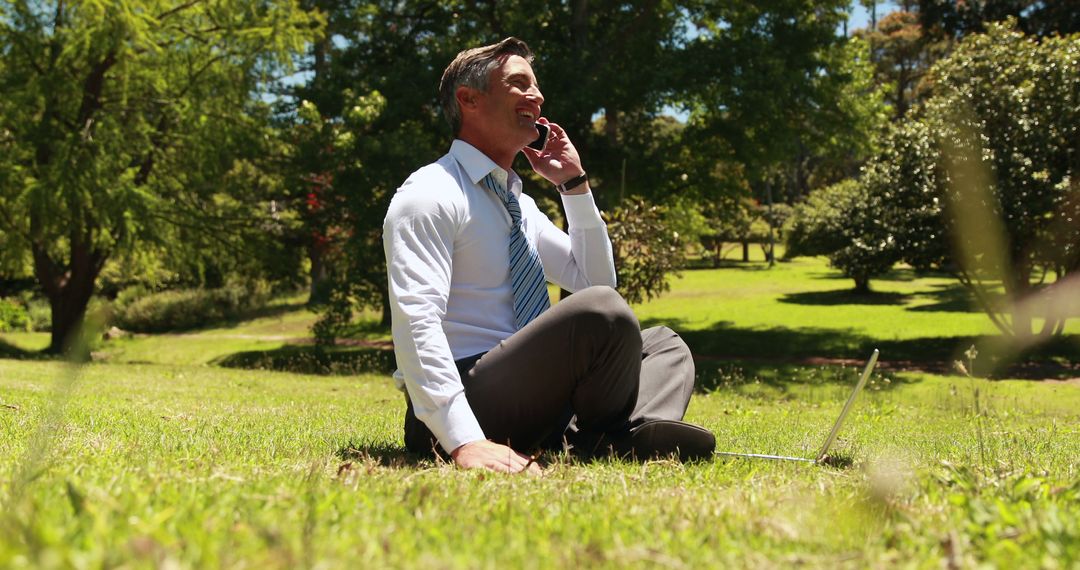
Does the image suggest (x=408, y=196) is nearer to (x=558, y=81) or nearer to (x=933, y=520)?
(x=933, y=520)

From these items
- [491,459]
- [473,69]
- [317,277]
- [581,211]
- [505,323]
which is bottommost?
[317,277]

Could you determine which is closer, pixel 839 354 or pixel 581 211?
pixel 581 211

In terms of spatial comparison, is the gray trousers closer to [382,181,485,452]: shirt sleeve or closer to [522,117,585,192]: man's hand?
[382,181,485,452]: shirt sleeve

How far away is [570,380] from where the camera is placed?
3301 millimetres

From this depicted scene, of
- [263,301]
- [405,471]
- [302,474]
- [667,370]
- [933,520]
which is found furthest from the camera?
[263,301]

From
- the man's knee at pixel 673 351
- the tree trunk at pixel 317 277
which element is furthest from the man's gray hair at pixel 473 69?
the tree trunk at pixel 317 277

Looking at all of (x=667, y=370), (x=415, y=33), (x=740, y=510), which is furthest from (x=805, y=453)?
(x=415, y=33)

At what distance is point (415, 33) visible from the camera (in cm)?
2041

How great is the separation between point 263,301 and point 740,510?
111ft

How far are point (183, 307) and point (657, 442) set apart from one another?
3105cm

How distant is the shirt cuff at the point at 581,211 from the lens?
3994 millimetres

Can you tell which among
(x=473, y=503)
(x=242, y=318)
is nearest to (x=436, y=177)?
(x=473, y=503)

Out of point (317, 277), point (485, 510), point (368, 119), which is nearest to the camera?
point (485, 510)

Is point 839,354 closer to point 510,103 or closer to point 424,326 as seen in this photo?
point 510,103
